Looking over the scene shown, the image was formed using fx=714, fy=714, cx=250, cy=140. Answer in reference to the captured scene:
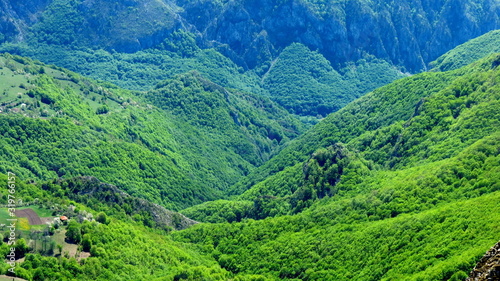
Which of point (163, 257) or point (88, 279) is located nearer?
point (88, 279)

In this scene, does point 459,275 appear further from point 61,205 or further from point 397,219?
point 61,205

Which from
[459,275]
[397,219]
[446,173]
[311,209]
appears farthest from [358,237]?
[459,275]

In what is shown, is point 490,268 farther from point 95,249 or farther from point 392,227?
point 392,227

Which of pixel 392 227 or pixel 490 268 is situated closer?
pixel 490 268

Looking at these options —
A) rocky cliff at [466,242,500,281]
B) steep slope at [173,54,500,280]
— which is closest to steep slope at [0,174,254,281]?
steep slope at [173,54,500,280]

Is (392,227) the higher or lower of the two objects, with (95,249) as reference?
higher

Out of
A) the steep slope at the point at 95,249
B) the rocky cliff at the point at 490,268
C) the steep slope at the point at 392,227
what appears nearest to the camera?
the rocky cliff at the point at 490,268

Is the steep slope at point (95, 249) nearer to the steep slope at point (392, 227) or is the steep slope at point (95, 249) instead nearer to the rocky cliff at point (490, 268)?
the steep slope at point (392, 227)

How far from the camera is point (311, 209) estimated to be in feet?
634

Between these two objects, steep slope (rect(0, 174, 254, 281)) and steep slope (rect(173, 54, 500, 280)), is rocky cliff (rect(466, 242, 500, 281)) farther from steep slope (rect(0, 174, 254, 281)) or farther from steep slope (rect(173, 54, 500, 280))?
steep slope (rect(0, 174, 254, 281))

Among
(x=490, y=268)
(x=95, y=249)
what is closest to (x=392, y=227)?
(x=95, y=249)

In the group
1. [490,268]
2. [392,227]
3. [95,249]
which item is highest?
[392,227]

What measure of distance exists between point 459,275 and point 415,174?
79.7m

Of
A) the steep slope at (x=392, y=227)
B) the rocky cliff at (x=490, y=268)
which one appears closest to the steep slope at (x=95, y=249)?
the steep slope at (x=392, y=227)
